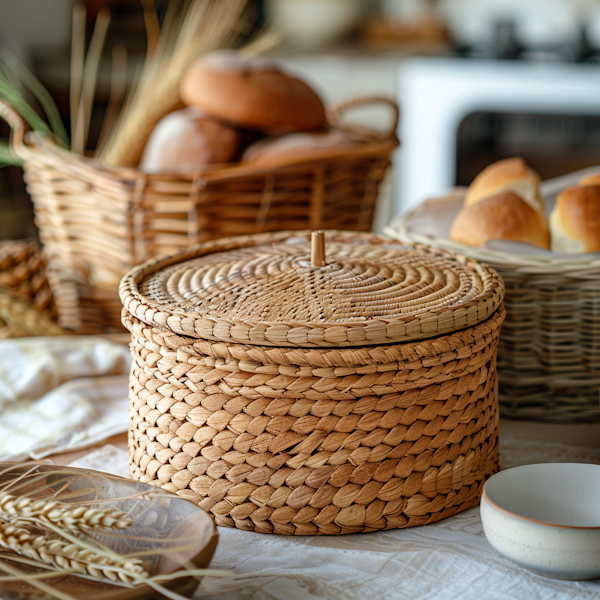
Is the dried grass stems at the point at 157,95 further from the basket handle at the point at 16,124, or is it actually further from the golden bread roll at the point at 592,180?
the golden bread roll at the point at 592,180

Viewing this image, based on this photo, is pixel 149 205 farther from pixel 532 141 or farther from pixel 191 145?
pixel 532 141

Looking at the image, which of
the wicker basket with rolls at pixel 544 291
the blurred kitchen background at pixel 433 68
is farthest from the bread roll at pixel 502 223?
the blurred kitchen background at pixel 433 68

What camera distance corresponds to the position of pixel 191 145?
3.25ft

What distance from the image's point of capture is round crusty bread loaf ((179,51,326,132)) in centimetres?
101

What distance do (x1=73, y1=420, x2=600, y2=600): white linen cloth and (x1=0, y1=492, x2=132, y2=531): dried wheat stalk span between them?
83mm

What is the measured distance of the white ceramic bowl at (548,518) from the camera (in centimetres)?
42

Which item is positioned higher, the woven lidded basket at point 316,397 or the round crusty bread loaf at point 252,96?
the round crusty bread loaf at point 252,96

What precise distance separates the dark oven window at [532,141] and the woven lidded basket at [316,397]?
2106 millimetres

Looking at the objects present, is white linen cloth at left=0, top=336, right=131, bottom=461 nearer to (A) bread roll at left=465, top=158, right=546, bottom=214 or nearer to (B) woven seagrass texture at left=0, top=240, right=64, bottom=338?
(B) woven seagrass texture at left=0, top=240, right=64, bottom=338

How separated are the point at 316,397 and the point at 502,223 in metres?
0.34

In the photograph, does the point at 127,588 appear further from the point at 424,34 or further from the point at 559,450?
the point at 424,34

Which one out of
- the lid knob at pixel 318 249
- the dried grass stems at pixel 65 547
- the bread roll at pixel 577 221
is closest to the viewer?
the dried grass stems at pixel 65 547

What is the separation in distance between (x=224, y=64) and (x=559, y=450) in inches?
28.6

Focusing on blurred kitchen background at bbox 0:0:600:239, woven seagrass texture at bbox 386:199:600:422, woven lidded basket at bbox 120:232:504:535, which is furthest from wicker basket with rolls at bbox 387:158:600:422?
blurred kitchen background at bbox 0:0:600:239
